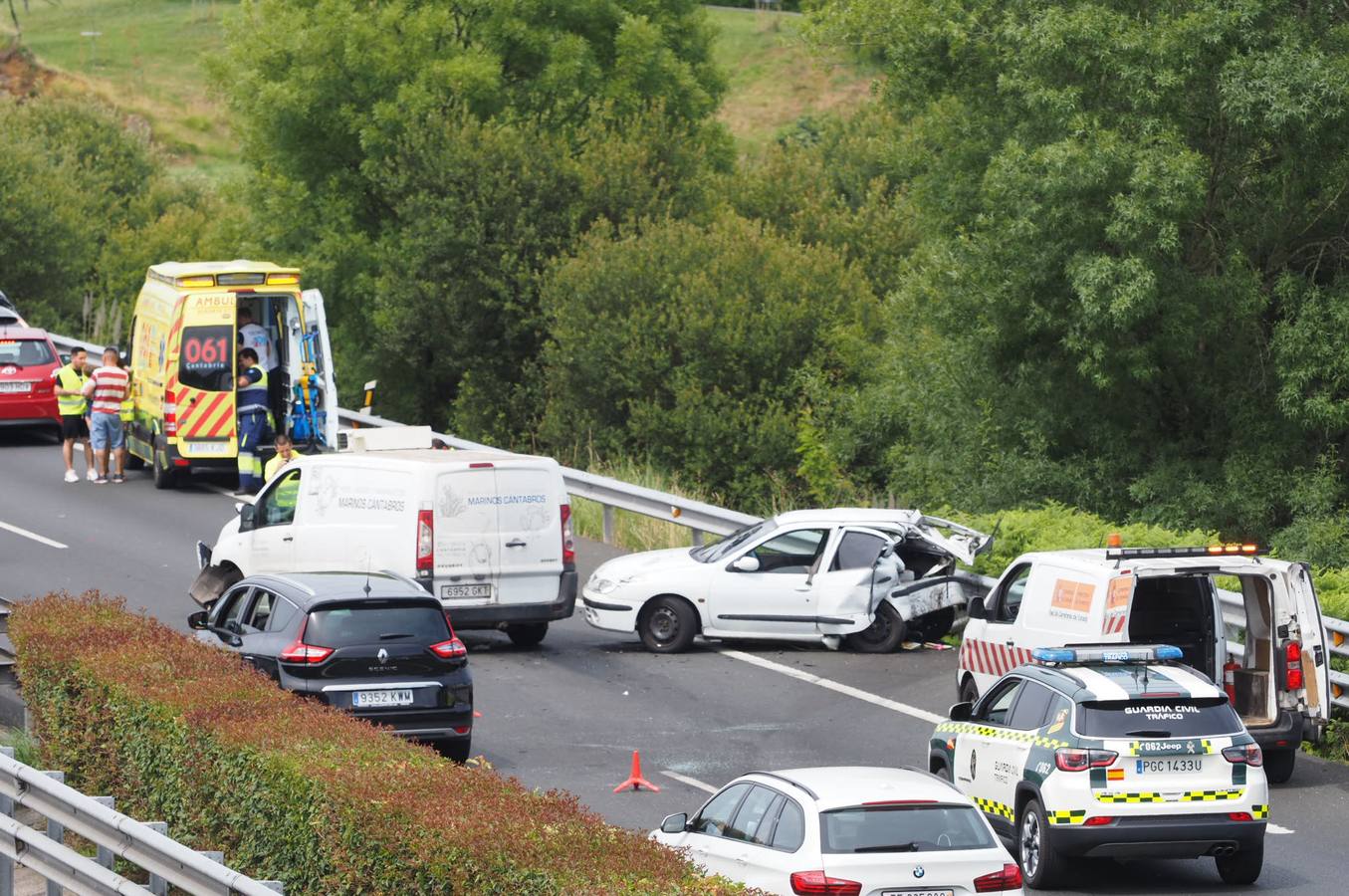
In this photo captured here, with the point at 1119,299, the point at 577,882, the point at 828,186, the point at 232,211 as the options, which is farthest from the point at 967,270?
the point at 232,211

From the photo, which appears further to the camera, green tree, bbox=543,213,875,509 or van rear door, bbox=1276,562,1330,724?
green tree, bbox=543,213,875,509

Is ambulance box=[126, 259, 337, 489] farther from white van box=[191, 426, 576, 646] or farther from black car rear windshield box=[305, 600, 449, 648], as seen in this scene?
black car rear windshield box=[305, 600, 449, 648]

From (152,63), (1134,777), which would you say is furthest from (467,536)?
(152,63)

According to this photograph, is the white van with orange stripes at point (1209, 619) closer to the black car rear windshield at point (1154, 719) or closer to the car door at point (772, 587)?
the black car rear windshield at point (1154, 719)

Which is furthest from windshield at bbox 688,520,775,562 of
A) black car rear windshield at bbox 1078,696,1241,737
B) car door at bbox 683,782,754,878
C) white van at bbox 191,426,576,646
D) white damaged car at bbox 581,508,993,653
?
car door at bbox 683,782,754,878

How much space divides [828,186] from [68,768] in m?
38.6

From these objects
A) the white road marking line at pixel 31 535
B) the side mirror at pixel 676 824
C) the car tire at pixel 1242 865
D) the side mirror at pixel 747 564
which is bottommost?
the white road marking line at pixel 31 535

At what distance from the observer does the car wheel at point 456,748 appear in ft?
47.3

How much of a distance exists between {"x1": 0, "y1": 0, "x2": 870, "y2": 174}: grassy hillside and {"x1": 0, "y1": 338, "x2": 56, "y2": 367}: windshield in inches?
1847

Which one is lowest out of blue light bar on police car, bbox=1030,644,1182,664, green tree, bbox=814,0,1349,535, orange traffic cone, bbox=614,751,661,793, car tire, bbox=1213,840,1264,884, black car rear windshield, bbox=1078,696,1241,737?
orange traffic cone, bbox=614,751,661,793

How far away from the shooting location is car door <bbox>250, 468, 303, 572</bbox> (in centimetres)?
1864

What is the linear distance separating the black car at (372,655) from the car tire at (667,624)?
15.3 feet

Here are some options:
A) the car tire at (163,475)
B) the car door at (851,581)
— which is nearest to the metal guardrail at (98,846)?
the car door at (851,581)

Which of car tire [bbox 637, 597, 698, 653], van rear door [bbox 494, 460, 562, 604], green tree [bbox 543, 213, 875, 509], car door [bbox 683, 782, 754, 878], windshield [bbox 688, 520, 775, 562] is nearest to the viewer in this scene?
car door [bbox 683, 782, 754, 878]
